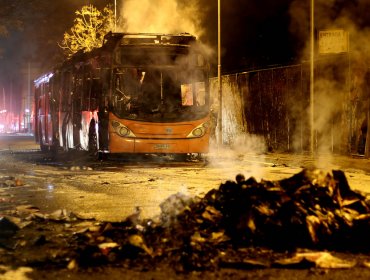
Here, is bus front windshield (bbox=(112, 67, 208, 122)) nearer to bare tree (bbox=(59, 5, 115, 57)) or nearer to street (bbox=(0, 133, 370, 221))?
street (bbox=(0, 133, 370, 221))

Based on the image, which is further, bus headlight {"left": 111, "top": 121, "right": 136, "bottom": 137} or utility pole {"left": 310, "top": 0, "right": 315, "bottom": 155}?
utility pole {"left": 310, "top": 0, "right": 315, "bottom": 155}

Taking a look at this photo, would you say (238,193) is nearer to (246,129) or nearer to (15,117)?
(246,129)

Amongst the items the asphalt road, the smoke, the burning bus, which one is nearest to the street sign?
the asphalt road

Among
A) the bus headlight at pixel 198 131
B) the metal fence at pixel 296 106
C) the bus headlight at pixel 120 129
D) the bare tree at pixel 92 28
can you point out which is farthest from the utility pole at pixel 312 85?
the bare tree at pixel 92 28

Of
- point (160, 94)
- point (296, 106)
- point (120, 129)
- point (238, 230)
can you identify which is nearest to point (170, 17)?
point (296, 106)

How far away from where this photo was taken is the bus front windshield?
15.7m

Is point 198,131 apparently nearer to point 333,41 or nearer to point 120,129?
point 120,129

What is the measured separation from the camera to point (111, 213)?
8.15m

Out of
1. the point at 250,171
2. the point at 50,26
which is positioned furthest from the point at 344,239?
the point at 50,26

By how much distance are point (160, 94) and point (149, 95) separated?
301 mm

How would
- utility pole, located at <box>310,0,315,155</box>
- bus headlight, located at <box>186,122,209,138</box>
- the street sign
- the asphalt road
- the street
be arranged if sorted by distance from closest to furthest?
the asphalt road, the street, bus headlight, located at <box>186,122,209,138</box>, the street sign, utility pole, located at <box>310,0,315,155</box>

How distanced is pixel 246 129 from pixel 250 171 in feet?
30.0

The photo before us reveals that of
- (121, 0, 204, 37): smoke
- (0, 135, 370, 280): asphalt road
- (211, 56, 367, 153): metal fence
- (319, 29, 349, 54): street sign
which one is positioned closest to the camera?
(0, 135, 370, 280): asphalt road

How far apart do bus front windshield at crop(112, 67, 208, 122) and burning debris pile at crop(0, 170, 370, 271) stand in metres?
8.83
